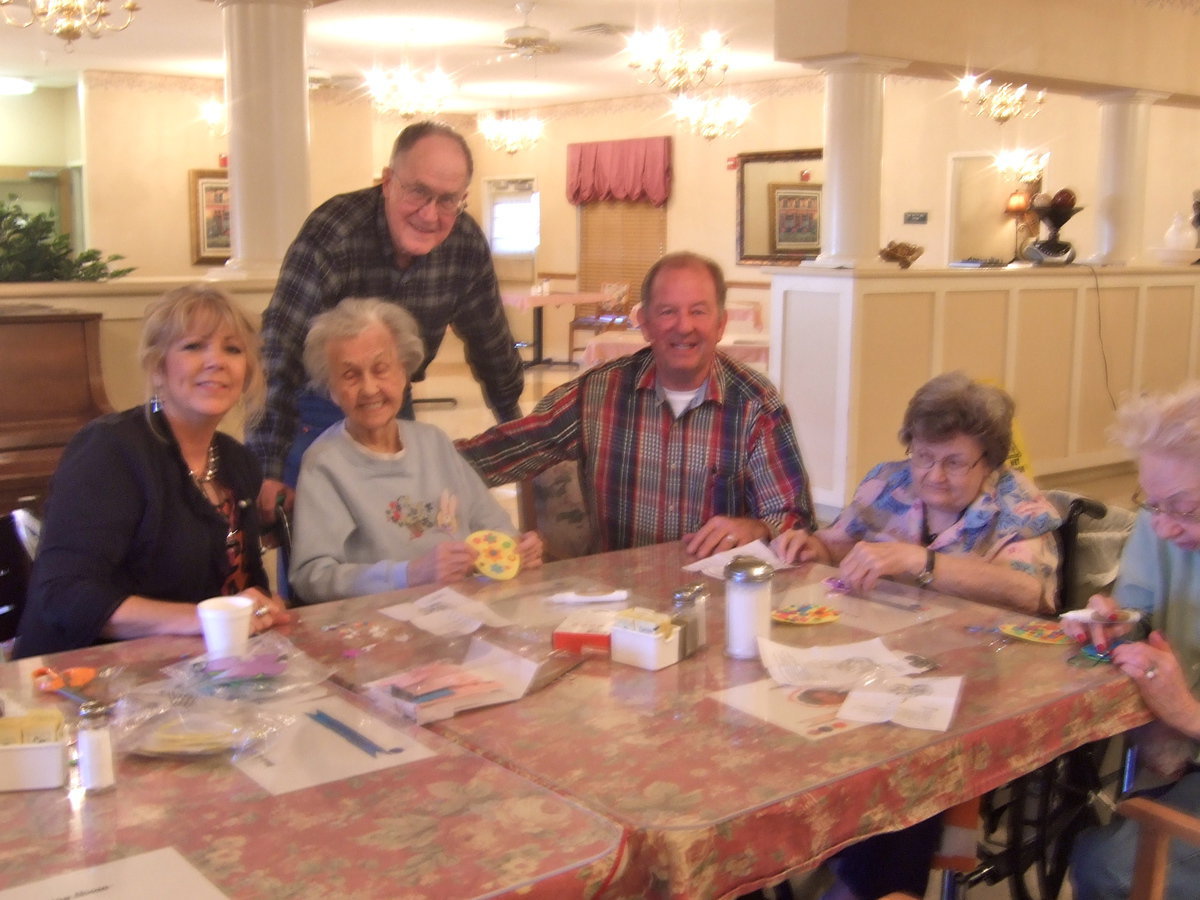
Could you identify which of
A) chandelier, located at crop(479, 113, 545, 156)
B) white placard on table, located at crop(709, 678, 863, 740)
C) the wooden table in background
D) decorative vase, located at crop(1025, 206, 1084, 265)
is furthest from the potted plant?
chandelier, located at crop(479, 113, 545, 156)

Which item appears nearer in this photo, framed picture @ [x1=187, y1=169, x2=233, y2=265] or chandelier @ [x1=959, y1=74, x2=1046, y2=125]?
chandelier @ [x1=959, y1=74, x2=1046, y2=125]

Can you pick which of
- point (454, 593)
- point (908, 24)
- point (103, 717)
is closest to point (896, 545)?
point (454, 593)

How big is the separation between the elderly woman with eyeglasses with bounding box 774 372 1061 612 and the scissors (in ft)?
4.00

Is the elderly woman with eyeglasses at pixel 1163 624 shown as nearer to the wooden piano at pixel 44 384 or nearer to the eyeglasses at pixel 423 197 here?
the eyeglasses at pixel 423 197

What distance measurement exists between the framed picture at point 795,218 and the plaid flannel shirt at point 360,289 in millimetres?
8224

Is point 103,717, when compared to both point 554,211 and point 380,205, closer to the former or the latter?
point 380,205

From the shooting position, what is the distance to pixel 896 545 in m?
2.17

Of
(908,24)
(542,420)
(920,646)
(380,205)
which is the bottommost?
(920,646)

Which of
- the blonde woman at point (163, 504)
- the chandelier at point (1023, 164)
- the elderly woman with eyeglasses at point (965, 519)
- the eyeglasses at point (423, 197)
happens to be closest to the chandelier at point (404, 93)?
the chandelier at point (1023, 164)

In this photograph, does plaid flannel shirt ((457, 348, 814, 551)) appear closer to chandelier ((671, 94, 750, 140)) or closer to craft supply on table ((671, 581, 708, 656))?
craft supply on table ((671, 581, 708, 656))

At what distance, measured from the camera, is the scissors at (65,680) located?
1.62 metres

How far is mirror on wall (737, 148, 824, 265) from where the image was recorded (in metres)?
11.0

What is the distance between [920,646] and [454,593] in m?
A: 0.77

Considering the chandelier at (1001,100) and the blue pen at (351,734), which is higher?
the chandelier at (1001,100)
